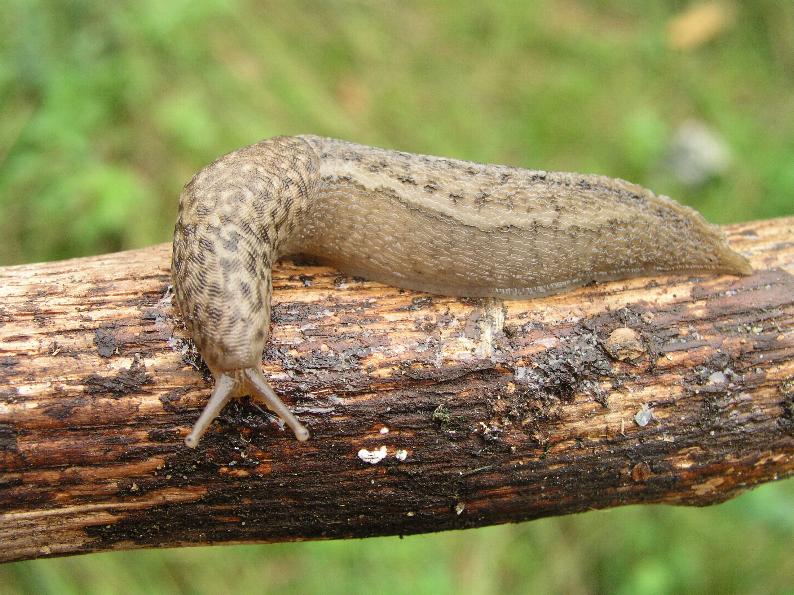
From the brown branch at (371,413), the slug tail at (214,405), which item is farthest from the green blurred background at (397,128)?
the slug tail at (214,405)

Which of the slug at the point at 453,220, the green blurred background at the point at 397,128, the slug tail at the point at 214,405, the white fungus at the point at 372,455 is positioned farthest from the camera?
the green blurred background at the point at 397,128

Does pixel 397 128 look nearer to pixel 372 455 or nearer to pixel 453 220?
pixel 453 220

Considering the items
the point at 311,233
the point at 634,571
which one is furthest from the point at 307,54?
the point at 634,571

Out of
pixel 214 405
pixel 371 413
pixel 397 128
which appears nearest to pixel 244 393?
pixel 214 405

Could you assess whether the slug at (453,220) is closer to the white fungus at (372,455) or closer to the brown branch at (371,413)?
the brown branch at (371,413)

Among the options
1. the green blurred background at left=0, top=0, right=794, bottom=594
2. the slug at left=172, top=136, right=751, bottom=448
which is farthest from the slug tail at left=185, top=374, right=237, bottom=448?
the green blurred background at left=0, top=0, right=794, bottom=594

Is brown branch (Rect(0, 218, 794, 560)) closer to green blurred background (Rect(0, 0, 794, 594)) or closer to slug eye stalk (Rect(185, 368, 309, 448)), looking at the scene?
slug eye stalk (Rect(185, 368, 309, 448))

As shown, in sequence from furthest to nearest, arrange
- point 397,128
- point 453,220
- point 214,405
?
1. point 397,128
2. point 453,220
3. point 214,405
